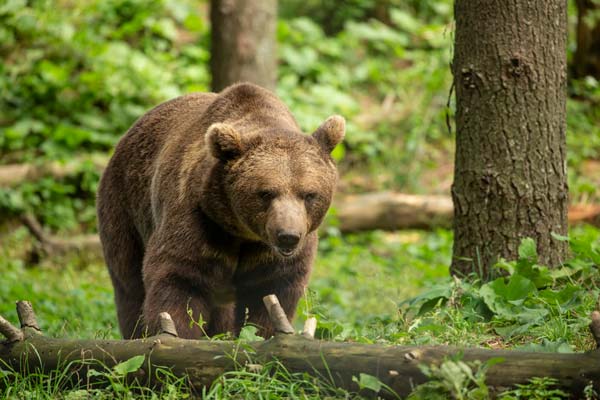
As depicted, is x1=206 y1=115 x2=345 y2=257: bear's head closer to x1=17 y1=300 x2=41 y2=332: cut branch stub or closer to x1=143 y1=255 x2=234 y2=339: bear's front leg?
x1=143 y1=255 x2=234 y2=339: bear's front leg

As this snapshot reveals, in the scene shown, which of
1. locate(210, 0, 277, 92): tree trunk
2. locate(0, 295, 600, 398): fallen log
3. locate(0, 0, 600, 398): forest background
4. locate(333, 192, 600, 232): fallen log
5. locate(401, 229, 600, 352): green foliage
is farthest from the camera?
locate(333, 192, 600, 232): fallen log

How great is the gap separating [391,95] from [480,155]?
1051cm

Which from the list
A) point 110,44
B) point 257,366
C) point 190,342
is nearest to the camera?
point 257,366

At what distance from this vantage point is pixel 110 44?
14828 millimetres

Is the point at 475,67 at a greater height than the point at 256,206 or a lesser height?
greater

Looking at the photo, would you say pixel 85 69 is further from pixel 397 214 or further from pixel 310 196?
pixel 310 196

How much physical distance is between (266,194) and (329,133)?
0.73 meters

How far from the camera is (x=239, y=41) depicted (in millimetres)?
10430

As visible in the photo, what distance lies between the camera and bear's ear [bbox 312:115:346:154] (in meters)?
5.52

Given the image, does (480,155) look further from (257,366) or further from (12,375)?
(12,375)

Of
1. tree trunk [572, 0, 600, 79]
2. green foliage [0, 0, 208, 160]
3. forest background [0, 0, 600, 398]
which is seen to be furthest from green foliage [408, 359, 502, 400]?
tree trunk [572, 0, 600, 79]

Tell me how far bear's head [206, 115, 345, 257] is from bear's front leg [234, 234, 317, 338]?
0.27 meters

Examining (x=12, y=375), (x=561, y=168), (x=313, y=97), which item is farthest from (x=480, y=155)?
(x=313, y=97)

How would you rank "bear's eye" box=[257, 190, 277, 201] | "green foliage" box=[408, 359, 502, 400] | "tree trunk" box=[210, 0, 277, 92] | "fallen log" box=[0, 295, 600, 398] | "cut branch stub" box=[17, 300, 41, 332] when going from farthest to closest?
"tree trunk" box=[210, 0, 277, 92] < "bear's eye" box=[257, 190, 277, 201] < "cut branch stub" box=[17, 300, 41, 332] < "fallen log" box=[0, 295, 600, 398] < "green foliage" box=[408, 359, 502, 400]
